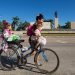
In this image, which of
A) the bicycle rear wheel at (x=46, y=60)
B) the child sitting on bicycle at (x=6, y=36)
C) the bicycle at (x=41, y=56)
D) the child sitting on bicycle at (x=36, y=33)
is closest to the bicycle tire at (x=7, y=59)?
the bicycle at (x=41, y=56)

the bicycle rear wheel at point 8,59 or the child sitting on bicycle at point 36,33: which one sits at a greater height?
the child sitting on bicycle at point 36,33

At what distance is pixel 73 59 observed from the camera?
10.1 meters

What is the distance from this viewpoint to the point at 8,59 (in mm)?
8203

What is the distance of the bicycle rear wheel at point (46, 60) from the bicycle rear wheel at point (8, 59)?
2.34 ft

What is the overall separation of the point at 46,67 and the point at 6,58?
120 centimetres

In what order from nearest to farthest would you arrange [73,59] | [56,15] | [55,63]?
1. [55,63]
2. [73,59]
3. [56,15]

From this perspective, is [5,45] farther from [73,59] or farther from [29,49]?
[73,59]

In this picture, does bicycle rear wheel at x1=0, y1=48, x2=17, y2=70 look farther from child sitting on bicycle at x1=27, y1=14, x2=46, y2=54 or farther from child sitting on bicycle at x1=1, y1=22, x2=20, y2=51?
child sitting on bicycle at x1=27, y1=14, x2=46, y2=54

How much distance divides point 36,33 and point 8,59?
3.95 ft

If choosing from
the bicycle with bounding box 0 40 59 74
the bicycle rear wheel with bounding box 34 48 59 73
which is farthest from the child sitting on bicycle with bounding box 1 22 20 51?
the bicycle rear wheel with bounding box 34 48 59 73

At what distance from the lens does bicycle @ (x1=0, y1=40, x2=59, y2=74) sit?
761cm

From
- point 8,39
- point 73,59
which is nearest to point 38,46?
point 8,39

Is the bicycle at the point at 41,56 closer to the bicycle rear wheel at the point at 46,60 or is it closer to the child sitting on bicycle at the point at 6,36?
the bicycle rear wheel at the point at 46,60

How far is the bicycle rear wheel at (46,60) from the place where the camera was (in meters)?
7.59
